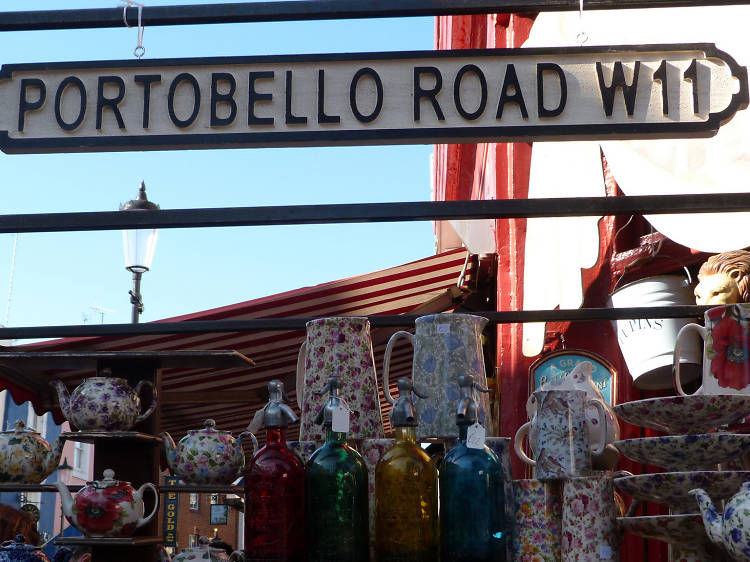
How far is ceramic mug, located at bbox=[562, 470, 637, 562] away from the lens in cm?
175

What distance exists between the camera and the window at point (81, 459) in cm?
2252

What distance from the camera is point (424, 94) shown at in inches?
76.0

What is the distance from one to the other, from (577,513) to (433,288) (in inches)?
171

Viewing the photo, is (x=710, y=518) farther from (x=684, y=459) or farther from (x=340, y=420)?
(x=340, y=420)

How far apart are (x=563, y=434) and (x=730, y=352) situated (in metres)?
0.38

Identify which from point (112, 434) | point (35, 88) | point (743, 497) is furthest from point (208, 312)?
point (743, 497)

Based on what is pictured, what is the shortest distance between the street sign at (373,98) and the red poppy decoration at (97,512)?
2.78 feet

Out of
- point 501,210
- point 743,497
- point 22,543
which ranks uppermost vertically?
point 501,210

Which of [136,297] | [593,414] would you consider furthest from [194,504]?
[593,414]

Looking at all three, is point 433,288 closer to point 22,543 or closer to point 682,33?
point 682,33

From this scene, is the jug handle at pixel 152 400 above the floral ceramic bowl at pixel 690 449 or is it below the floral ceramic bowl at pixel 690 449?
above

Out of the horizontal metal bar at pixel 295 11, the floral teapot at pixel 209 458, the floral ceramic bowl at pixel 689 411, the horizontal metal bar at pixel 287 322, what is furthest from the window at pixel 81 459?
the floral ceramic bowl at pixel 689 411

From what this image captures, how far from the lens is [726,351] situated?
1935mm

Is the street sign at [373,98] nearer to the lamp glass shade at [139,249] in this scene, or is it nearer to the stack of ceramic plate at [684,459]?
the stack of ceramic plate at [684,459]
